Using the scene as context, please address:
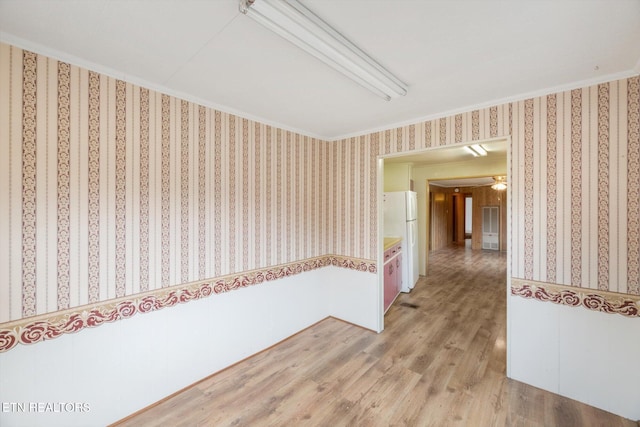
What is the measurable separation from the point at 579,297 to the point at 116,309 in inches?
135

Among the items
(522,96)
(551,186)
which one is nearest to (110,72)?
(522,96)

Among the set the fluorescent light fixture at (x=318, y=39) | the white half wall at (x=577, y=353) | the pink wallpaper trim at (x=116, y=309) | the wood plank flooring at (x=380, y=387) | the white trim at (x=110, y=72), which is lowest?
the wood plank flooring at (x=380, y=387)

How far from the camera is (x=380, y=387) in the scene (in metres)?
2.16

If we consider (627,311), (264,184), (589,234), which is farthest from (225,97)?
(627,311)

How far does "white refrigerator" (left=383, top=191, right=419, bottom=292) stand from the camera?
457cm

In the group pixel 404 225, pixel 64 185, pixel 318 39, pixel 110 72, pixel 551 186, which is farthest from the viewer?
pixel 404 225

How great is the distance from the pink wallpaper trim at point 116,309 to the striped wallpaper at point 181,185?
5cm

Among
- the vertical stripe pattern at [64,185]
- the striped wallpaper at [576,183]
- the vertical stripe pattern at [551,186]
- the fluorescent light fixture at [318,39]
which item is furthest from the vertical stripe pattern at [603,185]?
the vertical stripe pattern at [64,185]

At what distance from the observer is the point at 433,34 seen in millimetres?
1388

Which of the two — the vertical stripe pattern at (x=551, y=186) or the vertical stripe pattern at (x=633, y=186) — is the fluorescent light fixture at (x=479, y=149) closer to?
the vertical stripe pattern at (x=551, y=186)

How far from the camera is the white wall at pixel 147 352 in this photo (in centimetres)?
150

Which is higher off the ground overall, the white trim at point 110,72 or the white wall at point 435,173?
the white trim at point 110,72

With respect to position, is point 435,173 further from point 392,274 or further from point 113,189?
point 113,189

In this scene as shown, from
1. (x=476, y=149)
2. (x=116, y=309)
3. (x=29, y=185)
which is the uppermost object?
(x=476, y=149)
